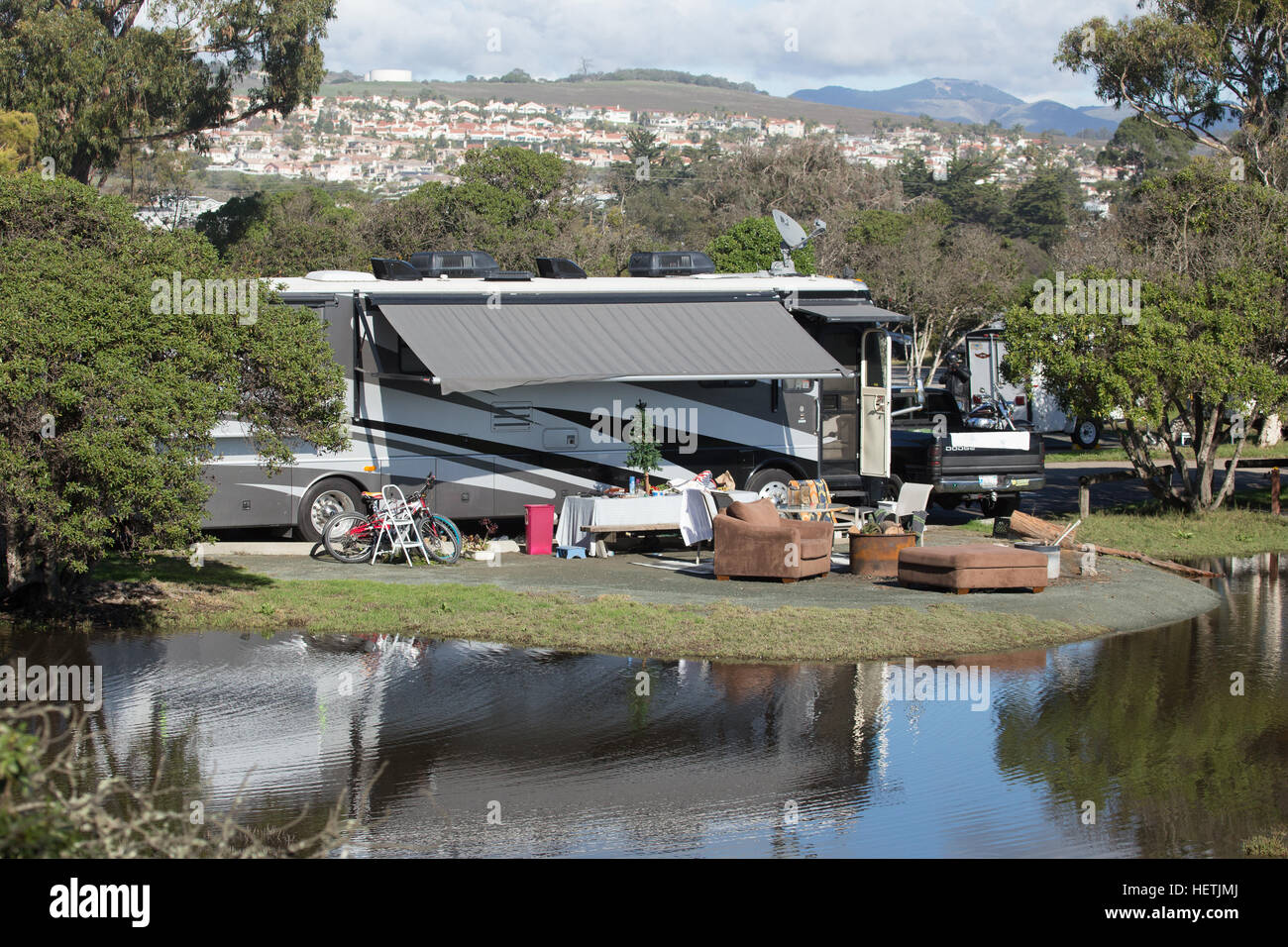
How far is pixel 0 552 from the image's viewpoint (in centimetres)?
1234

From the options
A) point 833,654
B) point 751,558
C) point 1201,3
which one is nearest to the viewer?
point 833,654

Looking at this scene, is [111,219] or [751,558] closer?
[111,219]

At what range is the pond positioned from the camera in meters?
7.36

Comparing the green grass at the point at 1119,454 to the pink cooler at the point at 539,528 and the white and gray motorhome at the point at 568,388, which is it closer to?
the white and gray motorhome at the point at 568,388

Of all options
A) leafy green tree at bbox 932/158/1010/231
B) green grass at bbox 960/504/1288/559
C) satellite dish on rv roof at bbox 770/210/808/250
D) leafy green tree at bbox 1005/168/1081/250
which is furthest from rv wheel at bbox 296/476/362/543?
leafy green tree at bbox 932/158/1010/231

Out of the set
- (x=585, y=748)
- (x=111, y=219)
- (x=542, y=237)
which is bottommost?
(x=585, y=748)

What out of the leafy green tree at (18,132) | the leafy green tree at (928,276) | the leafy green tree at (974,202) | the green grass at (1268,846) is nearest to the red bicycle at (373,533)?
the green grass at (1268,846)

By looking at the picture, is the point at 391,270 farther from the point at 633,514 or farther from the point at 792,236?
the point at 792,236

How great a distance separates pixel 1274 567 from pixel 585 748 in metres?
10.9

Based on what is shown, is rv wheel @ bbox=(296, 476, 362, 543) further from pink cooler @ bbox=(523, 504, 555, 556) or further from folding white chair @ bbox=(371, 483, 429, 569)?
pink cooler @ bbox=(523, 504, 555, 556)

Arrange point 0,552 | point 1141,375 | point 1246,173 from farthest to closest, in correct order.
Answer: point 1246,173 < point 1141,375 < point 0,552

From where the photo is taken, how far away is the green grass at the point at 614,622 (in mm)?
11523
